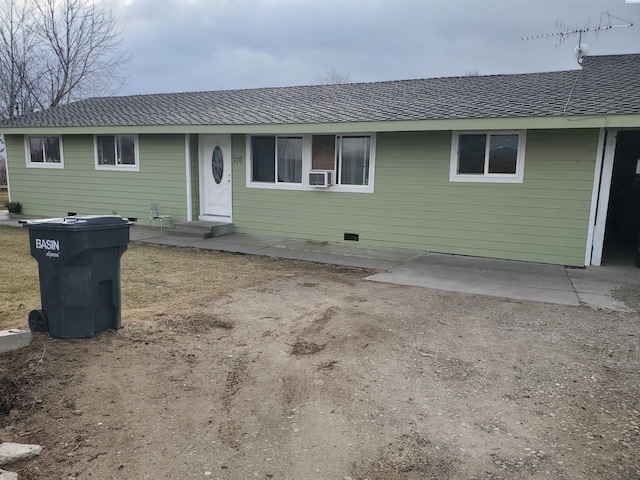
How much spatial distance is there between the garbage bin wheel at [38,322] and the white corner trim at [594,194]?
28.0 feet

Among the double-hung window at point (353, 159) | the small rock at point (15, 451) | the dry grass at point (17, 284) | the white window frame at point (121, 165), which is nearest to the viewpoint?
the small rock at point (15, 451)

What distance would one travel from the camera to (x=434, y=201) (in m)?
9.80

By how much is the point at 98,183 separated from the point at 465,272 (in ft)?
34.4

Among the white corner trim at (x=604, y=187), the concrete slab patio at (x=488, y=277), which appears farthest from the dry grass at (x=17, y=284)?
the white corner trim at (x=604, y=187)

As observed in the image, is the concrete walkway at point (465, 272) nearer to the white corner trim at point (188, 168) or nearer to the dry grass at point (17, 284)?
the white corner trim at point (188, 168)

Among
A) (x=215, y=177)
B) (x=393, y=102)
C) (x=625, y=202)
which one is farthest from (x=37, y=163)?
(x=625, y=202)

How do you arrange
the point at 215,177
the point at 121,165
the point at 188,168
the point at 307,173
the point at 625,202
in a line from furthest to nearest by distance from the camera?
the point at 121,165, the point at 625,202, the point at 215,177, the point at 188,168, the point at 307,173

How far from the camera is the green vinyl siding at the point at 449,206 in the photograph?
871 cm

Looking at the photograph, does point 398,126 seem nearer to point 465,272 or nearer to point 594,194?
point 465,272

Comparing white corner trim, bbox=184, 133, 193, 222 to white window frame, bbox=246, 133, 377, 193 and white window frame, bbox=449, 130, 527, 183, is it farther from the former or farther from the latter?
white window frame, bbox=449, 130, 527, 183

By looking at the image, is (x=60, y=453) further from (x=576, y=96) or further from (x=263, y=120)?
(x=576, y=96)

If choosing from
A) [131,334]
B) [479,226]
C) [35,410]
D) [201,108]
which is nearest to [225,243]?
[201,108]

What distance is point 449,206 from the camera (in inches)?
381

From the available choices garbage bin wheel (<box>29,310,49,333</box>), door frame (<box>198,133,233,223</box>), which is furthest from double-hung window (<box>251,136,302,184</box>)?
garbage bin wheel (<box>29,310,49,333</box>)
